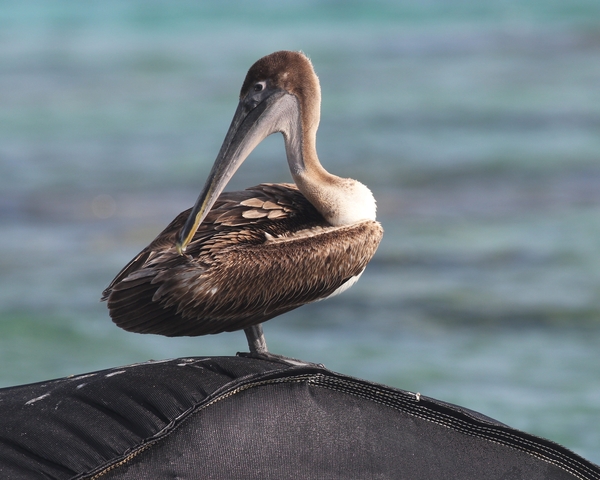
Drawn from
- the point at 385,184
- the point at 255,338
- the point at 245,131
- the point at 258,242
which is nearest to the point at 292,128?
the point at 245,131

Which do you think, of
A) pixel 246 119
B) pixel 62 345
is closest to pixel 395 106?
pixel 62 345

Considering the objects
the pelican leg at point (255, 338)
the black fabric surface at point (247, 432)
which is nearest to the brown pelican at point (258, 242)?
the pelican leg at point (255, 338)

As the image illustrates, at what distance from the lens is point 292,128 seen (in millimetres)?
4328

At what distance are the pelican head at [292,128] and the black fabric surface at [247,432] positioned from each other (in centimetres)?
111

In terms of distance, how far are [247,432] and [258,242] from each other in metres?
1.20

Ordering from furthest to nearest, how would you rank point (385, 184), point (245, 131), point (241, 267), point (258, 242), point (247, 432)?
point (385, 184)
point (245, 131)
point (258, 242)
point (241, 267)
point (247, 432)

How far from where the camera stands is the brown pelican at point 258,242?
3779 millimetres

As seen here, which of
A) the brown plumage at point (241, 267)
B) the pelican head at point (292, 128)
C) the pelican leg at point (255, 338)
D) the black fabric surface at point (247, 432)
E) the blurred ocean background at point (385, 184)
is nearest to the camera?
the black fabric surface at point (247, 432)

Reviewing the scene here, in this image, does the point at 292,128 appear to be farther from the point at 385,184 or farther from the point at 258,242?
the point at 385,184

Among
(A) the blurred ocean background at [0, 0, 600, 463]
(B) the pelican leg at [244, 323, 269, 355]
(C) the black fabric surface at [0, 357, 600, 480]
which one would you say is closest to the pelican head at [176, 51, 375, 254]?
(B) the pelican leg at [244, 323, 269, 355]

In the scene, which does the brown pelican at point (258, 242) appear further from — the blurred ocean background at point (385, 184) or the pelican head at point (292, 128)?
the blurred ocean background at point (385, 184)

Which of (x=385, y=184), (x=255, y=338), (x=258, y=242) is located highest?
(x=385, y=184)

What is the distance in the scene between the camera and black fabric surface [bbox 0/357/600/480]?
283 cm

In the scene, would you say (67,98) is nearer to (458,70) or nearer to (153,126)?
(153,126)
